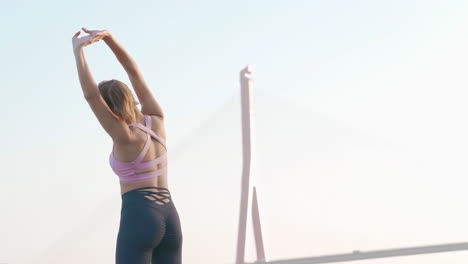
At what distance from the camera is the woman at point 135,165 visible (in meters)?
2.04

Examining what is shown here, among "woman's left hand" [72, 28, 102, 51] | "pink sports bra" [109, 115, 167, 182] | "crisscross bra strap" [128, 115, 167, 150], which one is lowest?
"pink sports bra" [109, 115, 167, 182]

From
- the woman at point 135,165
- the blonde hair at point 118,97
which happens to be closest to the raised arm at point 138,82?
the woman at point 135,165

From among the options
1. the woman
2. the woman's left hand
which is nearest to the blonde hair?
the woman

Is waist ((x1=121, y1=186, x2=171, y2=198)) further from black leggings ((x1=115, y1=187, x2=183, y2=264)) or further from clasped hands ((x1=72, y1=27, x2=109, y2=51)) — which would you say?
clasped hands ((x1=72, y1=27, x2=109, y2=51))

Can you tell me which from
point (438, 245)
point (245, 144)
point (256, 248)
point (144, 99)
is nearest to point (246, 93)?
point (245, 144)

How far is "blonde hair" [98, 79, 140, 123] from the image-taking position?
2.04m

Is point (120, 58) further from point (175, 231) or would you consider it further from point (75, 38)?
point (175, 231)

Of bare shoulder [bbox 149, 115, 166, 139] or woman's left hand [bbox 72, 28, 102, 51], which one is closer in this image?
woman's left hand [bbox 72, 28, 102, 51]

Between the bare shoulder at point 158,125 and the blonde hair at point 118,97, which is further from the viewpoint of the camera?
→ the bare shoulder at point 158,125

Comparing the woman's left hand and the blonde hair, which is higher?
the woman's left hand

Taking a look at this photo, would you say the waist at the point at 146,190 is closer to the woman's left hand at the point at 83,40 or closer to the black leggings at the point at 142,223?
the black leggings at the point at 142,223

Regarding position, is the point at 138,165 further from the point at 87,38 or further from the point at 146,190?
the point at 87,38

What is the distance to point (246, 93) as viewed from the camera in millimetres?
11758

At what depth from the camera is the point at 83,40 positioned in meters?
2.09
